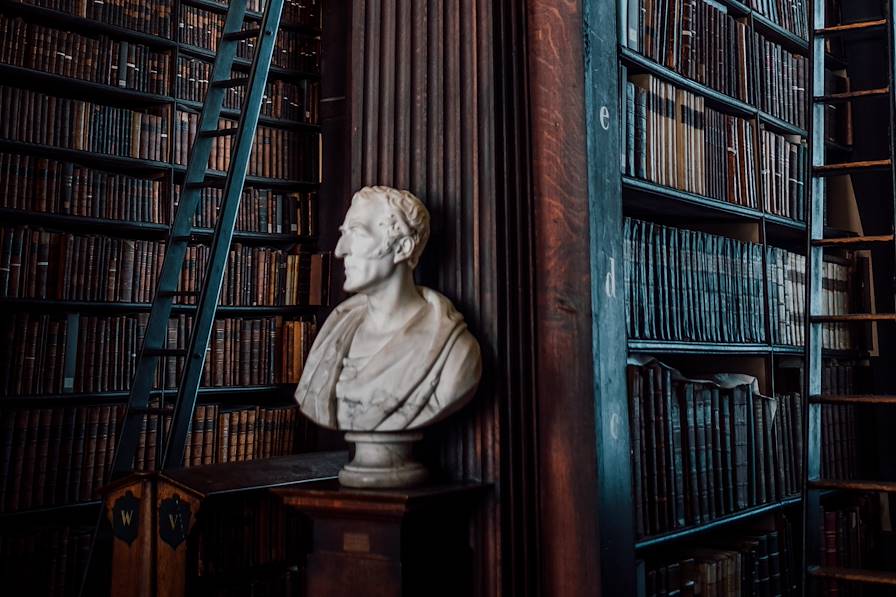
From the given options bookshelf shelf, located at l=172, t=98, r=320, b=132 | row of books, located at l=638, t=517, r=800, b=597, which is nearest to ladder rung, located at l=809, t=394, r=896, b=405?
row of books, located at l=638, t=517, r=800, b=597

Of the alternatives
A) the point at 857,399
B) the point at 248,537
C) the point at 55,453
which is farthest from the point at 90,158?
the point at 857,399

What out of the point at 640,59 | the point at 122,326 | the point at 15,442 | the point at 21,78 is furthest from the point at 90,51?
the point at 640,59

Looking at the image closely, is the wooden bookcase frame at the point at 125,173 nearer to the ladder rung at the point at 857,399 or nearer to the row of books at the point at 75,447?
the row of books at the point at 75,447

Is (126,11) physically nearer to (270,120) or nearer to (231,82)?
(270,120)

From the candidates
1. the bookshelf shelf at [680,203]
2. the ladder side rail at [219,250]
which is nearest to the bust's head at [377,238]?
the bookshelf shelf at [680,203]

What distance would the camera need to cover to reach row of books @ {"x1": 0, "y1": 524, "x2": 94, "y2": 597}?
3398 millimetres

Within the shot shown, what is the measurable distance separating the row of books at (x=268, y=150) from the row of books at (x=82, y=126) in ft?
0.32

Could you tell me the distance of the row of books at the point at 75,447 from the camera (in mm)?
3467

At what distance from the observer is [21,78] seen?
3676mm

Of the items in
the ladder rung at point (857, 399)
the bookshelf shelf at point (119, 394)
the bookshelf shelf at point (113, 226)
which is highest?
the bookshelf shelf at point (113, 226)

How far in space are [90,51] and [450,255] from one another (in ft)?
7.83

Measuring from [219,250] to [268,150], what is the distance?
1462 millimetres

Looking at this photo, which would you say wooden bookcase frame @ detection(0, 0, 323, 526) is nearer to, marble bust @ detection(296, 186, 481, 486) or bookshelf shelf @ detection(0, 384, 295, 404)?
bookshelf shelf @ detection(0, 384, 295, 404)

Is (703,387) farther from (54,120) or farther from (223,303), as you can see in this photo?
(54,120)
